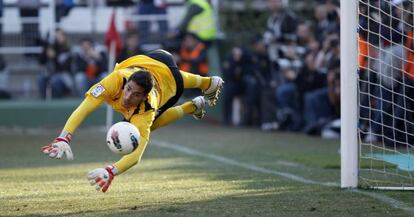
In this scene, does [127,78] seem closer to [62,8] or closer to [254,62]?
[254,62]

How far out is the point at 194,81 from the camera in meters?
10.5

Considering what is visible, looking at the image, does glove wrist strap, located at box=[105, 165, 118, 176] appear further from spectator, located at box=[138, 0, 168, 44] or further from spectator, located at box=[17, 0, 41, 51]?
spectator, located at box=[138, 0, 168, 44]

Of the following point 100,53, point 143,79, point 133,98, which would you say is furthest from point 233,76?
point 143,79

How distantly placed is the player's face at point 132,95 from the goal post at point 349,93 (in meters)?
1.99

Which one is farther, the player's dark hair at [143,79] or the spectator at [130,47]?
the spectator at [130,47]

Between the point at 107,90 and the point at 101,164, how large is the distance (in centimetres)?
392

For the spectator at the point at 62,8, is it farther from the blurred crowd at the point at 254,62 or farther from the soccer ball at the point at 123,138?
the soccer ball at the point at 123,138

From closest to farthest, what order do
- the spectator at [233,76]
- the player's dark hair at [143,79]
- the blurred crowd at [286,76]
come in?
the player's dark hair at [143,79] → the blurred crowd at [286,76] → the spectator at [233,76]

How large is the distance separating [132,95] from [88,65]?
13.0 meters

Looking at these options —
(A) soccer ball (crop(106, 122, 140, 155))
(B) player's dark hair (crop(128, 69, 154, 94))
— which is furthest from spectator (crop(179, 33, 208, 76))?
(A) soccer ball (crop(106, 122, 140, 155))

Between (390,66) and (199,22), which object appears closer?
(390,66)

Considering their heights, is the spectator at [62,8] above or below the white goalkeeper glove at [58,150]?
above

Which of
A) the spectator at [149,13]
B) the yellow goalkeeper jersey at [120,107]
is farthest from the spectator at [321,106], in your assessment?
the yellow goalkeeper jersey at [120,107]

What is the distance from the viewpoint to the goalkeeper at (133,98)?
329 inches
